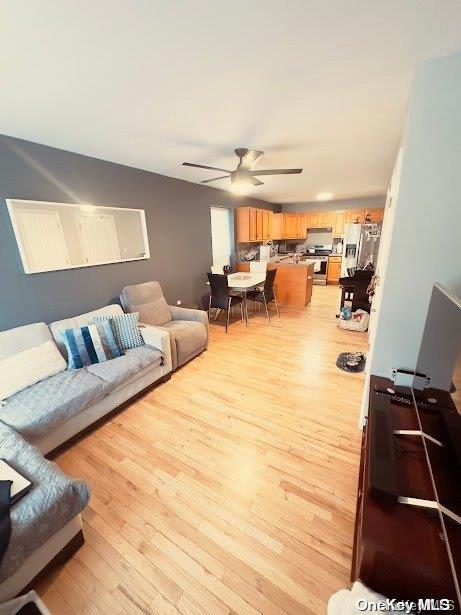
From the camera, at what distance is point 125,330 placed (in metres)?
2.52

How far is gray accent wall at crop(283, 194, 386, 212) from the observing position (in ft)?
20.9

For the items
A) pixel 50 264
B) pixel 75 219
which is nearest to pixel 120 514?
pixel 50 264

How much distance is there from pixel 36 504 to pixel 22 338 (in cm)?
144

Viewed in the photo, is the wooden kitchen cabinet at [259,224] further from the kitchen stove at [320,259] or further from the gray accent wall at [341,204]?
the gray accent wall at [341,204]

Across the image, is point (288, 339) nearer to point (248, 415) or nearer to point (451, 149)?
point (248, 415)

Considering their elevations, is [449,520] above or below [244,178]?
below

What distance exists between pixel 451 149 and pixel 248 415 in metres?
2.22

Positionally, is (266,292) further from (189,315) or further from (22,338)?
(22,338)

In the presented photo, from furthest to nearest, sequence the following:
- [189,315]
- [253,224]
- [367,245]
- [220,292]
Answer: [253,224] < [367,245] < [220,292] < [189,315]

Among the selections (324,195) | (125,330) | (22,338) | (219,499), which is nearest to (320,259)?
(324,195)

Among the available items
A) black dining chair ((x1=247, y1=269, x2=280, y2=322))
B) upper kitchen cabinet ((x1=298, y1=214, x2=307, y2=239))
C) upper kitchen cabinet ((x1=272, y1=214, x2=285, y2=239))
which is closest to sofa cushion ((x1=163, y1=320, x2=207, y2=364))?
black dining chair ((x1=247, y1=269, x2=280, y2=322))

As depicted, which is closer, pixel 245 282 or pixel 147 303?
pixel 147 303

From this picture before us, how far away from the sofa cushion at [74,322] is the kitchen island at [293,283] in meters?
3.18

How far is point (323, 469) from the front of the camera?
1613mm
